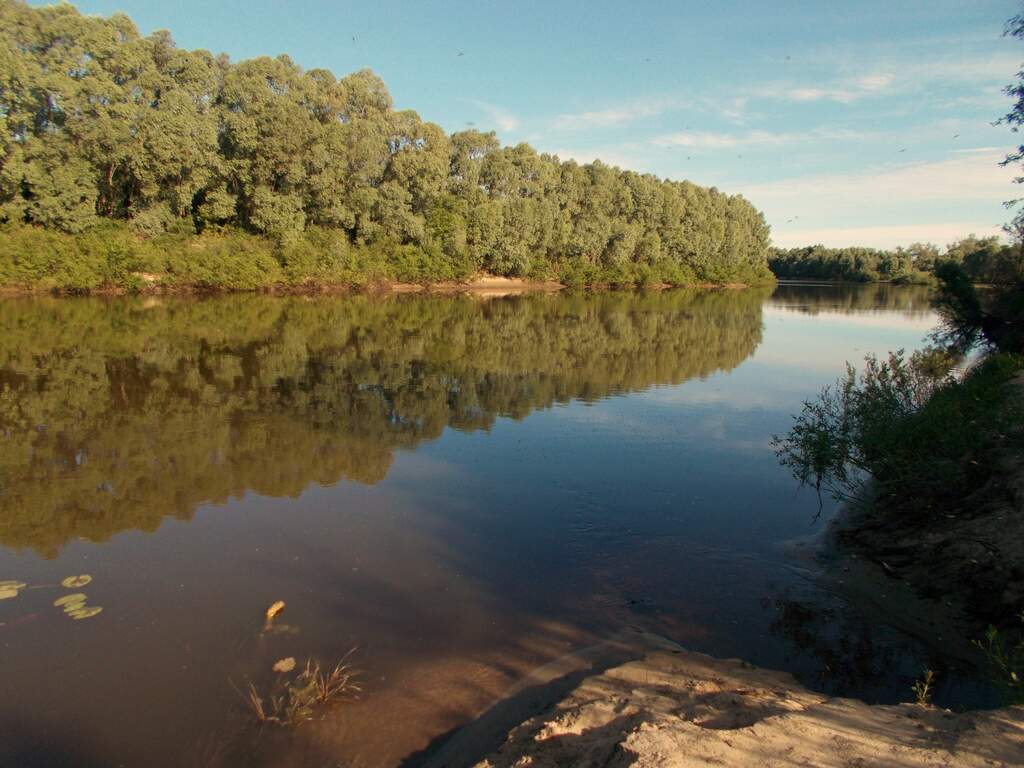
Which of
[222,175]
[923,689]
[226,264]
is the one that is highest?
[222,175]

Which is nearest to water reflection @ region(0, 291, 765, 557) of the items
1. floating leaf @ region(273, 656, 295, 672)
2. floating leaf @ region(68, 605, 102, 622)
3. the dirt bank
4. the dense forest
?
floating leaf @ region(68, 605, 102, 622)

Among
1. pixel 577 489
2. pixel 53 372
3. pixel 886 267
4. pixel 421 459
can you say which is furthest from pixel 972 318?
pixel 886 267

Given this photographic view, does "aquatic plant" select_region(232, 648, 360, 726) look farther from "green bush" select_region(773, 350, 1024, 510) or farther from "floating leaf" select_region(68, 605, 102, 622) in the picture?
"green bush" select_region(773, 350, 1024, 510)

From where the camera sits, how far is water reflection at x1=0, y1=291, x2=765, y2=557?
1066 cm

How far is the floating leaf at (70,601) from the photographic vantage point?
6984mm

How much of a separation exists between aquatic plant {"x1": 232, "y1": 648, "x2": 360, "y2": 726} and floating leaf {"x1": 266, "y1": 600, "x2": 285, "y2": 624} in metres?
0.87

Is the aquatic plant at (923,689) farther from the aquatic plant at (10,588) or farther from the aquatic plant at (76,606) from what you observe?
the aquatic plant at (10,588)

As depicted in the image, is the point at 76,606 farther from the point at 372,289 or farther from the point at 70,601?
the point at 372,289

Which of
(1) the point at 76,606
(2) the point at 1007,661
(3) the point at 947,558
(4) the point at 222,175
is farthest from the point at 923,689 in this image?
(4) the point at 222,175

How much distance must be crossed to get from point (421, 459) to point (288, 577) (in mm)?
5115

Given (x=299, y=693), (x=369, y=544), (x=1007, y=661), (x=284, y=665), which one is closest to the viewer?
(x=299, y=693)

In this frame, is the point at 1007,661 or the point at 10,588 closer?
the point at 1007,661

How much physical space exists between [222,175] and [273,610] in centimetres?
4898

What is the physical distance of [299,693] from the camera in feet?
18.2
